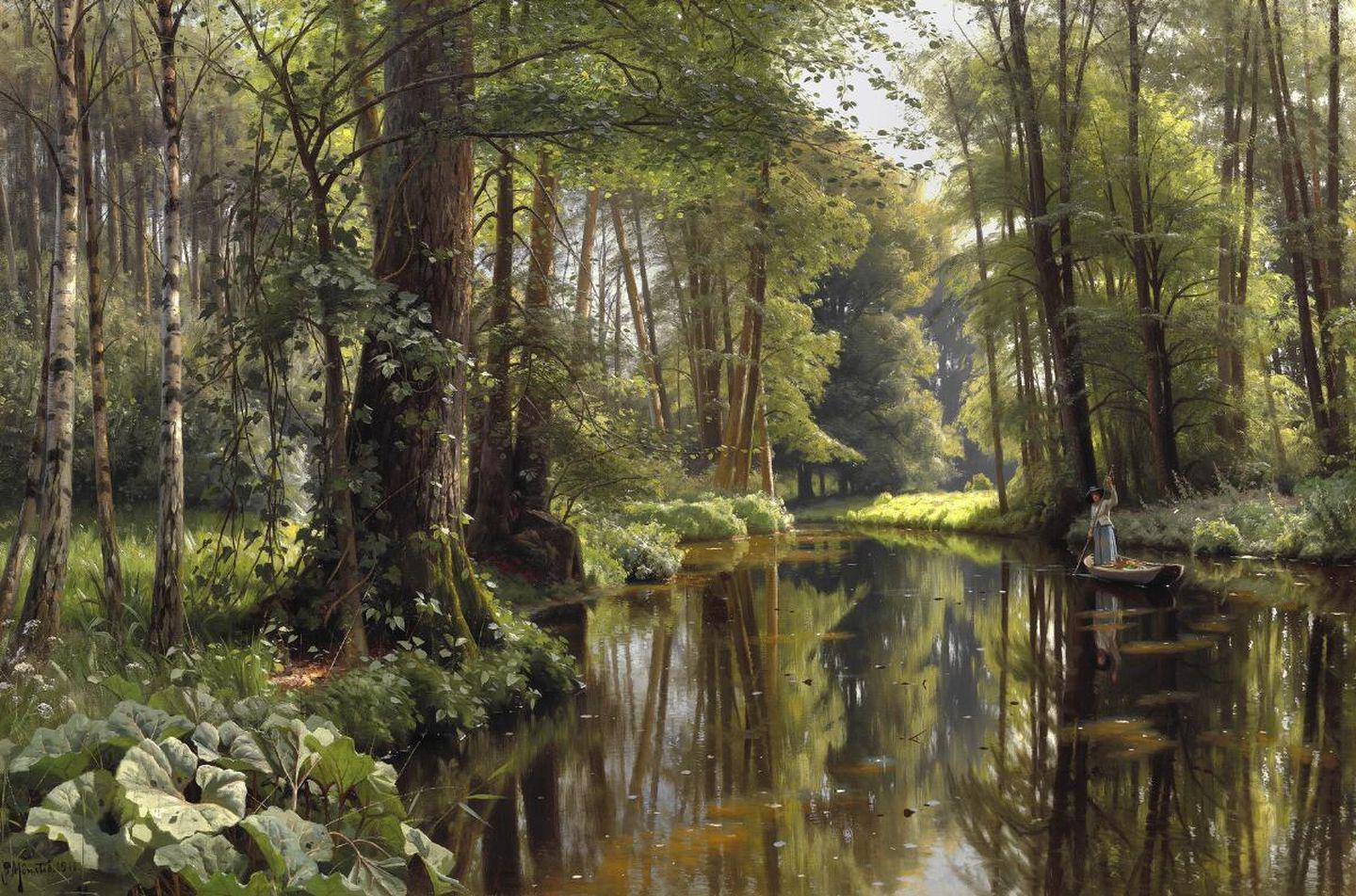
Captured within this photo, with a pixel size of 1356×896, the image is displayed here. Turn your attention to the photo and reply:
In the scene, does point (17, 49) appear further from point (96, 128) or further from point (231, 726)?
point (231, 726)

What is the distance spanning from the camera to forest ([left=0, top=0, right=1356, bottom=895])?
627 cm

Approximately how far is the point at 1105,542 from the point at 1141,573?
1.58 metres

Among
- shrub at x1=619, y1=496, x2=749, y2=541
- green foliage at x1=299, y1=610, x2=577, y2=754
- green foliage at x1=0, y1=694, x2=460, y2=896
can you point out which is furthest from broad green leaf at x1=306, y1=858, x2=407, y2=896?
shrub at x1=619, y1=496, x2=749, y2=541

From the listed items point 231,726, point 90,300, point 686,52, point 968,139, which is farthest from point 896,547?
point 231,726

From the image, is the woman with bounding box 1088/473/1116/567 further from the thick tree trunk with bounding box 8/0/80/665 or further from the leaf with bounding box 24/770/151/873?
the leaf with bounding box 24/770/151/873

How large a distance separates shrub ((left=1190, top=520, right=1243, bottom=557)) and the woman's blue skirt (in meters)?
3.37

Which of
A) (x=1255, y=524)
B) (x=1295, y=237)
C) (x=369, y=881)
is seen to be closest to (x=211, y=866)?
(x=369, y=881)

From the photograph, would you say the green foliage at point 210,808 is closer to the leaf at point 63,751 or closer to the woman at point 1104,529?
the leaf at point 63,751

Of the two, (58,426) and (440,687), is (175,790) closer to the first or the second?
(58,426)

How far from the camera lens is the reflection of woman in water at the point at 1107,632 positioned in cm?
975

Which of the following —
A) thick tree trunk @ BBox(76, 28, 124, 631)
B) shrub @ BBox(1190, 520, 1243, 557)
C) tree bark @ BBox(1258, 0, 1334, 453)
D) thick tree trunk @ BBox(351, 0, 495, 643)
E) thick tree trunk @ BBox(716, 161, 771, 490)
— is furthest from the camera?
thick tree trunk @ BBox(716, 161, 771, 490)

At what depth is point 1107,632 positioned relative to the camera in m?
11.4

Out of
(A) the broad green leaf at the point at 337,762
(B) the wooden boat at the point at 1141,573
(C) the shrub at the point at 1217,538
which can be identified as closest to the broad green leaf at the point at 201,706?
(A) the broad green leaf at the point at 337,762

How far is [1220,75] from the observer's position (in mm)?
22109
